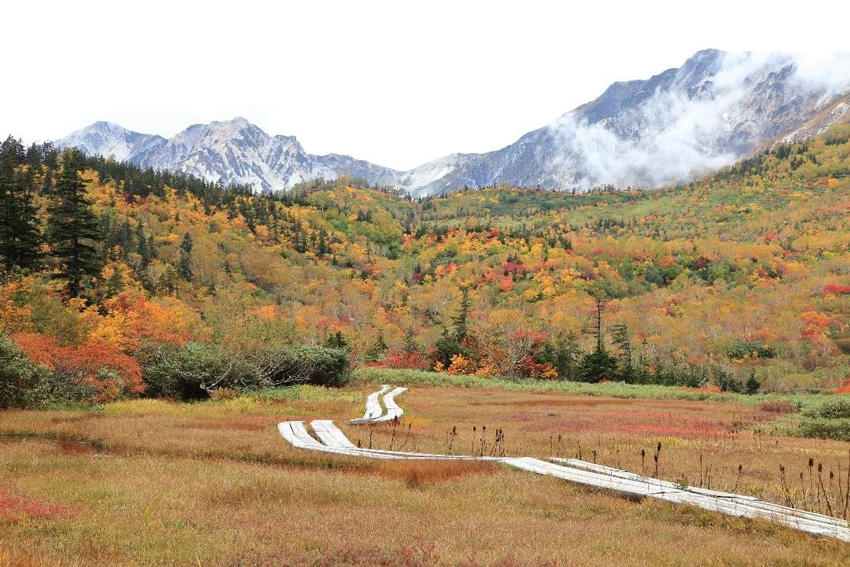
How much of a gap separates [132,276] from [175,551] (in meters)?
115

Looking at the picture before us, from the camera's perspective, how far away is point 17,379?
26.5 meters

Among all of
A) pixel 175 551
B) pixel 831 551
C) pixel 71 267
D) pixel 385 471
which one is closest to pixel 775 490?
pixel 831 551

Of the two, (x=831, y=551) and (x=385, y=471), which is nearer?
(x=831, y=551)

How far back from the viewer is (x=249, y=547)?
29.1 ft

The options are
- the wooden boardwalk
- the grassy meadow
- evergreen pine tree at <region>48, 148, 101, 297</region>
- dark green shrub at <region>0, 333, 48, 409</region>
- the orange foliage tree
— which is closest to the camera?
the grassy meadow

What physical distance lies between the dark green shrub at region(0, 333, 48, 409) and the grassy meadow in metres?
2.32

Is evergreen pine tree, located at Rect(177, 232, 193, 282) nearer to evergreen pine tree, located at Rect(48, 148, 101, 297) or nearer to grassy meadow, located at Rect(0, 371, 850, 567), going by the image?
evergreen pine tree, located at Rect(48, 148, 101, 297)

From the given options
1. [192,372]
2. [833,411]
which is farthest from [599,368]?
[192,372]

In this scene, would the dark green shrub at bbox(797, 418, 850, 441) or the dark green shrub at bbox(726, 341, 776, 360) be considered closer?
the dark green shrub at bbox(797, 418, 850, 441)

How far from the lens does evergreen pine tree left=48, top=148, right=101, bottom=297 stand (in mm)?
44969

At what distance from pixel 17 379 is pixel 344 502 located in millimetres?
21865

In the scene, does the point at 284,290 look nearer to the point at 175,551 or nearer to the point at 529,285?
the point at 529,285

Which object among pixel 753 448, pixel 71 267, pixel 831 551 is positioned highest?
pixel 71 267

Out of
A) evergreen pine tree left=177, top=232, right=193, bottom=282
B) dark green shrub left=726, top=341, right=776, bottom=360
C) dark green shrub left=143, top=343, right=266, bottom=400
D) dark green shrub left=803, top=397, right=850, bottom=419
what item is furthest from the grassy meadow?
evergreen pine tree left=177, top=232, right=193, bottom=282
